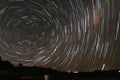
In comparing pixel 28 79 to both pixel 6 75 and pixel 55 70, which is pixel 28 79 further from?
pixel 55 70

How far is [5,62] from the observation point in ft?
190

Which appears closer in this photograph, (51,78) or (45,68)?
(51,78)

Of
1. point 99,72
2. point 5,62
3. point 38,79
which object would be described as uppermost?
point 38,79

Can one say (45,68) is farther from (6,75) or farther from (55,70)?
(6,75)

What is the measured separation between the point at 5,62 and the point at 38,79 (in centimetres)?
3415

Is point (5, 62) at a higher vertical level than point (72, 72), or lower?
higher

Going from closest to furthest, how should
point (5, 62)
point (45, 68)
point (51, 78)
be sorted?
point (51, 78)
point (5, 62)
point (45, 68)

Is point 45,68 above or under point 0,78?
under

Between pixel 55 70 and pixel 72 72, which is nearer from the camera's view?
pixel 72 72

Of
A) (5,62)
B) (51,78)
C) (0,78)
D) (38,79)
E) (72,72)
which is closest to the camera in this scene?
(51,78)

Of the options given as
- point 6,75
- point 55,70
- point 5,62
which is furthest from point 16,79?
point 55,70

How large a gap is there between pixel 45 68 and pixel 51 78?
182 feet

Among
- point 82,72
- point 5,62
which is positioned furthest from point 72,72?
point 5,62

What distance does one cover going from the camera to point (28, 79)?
24281mm
